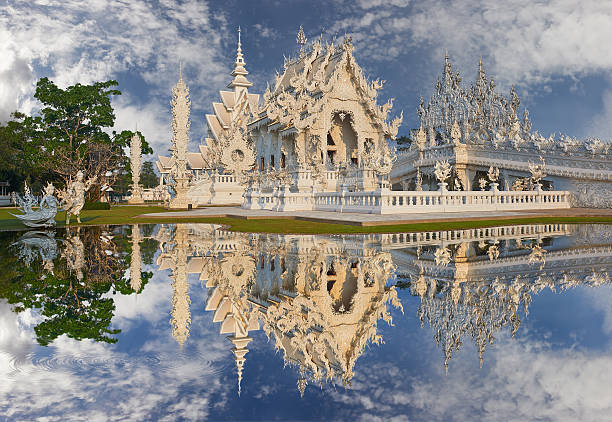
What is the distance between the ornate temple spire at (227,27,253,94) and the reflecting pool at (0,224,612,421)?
175 ft

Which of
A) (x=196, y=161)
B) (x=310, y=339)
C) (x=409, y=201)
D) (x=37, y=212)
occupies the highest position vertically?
(x=196, y=161)

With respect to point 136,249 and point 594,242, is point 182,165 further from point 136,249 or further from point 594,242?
point 594,242

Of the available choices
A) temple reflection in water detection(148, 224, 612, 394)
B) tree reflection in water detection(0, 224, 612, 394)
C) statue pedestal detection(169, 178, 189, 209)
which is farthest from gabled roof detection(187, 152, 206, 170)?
temple reflection in water detection(148, 224, 612, 394)

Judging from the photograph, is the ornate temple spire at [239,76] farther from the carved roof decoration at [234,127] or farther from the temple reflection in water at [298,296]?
the temple reflection in water at [298,296]

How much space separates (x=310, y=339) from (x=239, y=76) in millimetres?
59544

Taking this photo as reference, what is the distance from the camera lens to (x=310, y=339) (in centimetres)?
436

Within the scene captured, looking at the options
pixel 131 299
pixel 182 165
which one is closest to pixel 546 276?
pixel 131 299

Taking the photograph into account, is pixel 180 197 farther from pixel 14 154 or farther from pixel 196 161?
pixel 14 154

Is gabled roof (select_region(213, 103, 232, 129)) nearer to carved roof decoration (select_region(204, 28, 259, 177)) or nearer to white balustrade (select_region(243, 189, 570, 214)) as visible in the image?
carved roof decoration (select_region(204, 28, 259, 177))

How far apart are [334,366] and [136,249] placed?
816 cm

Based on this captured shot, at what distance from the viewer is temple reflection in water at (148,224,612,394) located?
432 cm

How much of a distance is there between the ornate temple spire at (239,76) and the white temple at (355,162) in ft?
29.9

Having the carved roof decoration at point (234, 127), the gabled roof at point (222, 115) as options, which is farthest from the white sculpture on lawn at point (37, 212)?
the gabled roof at point (222, 115)

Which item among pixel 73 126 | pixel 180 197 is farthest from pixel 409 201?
pixel 73 126
